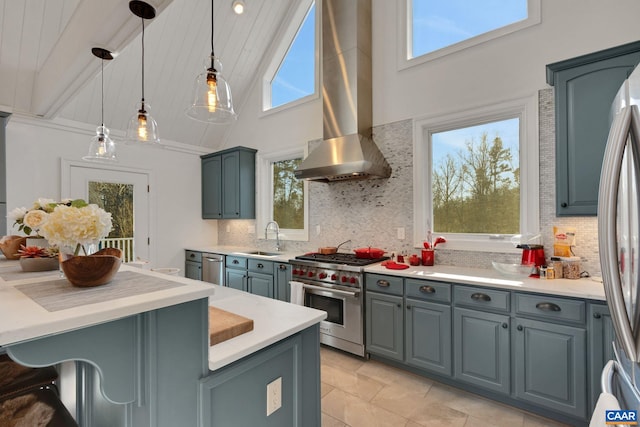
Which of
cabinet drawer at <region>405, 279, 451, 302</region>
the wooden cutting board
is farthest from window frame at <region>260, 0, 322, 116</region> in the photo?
the wooden cutting board

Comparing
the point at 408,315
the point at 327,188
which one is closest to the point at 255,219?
the point at 327,188

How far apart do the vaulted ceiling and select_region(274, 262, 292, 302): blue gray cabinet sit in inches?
77.2

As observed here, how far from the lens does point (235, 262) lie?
414 cm

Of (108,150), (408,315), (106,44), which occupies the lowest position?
(408,315)

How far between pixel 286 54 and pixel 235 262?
320 centimetres

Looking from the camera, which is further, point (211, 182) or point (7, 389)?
point (211, 182)

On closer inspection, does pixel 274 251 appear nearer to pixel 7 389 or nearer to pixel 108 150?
pixel 108 150

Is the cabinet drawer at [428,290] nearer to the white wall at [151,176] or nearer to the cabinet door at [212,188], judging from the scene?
the cabinet door at [212,188]

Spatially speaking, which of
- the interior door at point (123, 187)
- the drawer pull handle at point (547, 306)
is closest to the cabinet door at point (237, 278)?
the interior door at point (123, 187)

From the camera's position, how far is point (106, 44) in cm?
216

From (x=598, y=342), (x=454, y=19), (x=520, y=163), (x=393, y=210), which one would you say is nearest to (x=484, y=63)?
(x=454, y=19)

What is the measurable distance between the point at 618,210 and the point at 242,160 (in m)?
4.26

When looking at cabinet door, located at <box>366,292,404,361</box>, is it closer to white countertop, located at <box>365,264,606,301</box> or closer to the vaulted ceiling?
white countertop, located at <box>365,264,606,301</box>

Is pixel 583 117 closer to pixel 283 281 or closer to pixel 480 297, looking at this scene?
pixel 480 297
